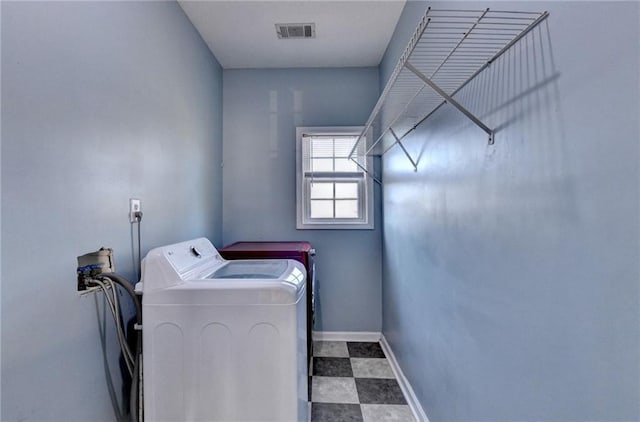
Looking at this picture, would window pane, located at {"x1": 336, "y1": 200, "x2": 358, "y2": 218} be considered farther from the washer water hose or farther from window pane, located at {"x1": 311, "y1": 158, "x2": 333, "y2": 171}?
the washer water hose

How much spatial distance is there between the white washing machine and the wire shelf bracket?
956 mm

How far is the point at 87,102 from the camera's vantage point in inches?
43.2

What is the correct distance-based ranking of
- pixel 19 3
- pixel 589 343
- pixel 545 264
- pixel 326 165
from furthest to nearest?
pixel 326 165 → pixel 19 3 → pixel 545 264 → pixel 589 343

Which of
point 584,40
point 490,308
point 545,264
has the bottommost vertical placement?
point 490,308

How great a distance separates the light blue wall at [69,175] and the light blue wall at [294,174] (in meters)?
1.05

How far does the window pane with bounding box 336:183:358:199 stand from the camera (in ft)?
9.09

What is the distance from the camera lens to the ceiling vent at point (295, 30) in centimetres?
208

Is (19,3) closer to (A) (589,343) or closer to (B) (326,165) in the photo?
(A) (589,343)

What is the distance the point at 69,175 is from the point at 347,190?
212 cm

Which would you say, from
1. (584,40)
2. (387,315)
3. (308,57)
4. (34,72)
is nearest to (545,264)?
(584,40)

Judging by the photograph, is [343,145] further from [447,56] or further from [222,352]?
[222,352]

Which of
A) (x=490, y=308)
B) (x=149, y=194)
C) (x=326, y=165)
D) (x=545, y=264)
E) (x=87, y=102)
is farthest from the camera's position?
(x=326, y=165)

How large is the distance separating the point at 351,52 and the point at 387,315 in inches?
92.0

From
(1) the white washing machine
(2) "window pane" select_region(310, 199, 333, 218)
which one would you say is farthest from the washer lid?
(2) "window pane" select_region(310, 199, 333, 218)
